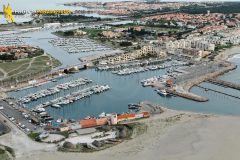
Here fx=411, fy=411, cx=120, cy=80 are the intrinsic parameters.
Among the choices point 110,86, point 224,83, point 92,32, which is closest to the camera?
point 224,83

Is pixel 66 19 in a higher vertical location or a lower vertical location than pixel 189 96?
higher

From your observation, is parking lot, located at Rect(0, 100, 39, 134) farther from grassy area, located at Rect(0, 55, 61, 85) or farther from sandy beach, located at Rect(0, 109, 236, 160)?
grassy area, located at Rect(0, 55, 61, 85)

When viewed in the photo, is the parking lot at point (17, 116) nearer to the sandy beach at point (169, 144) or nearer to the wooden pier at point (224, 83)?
the sandy beach at point (169, 144)

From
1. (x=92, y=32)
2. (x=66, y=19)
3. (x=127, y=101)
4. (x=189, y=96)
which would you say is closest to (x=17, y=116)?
(x=127, y=101)

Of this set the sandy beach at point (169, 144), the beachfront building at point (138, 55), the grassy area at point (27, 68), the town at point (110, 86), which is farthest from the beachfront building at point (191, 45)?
the sandy beach at point (169, 144)

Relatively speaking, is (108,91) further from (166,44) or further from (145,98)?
(166,44)

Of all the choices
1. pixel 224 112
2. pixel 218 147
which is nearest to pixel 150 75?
pixel 224 112

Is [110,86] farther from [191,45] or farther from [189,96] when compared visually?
[191,45]

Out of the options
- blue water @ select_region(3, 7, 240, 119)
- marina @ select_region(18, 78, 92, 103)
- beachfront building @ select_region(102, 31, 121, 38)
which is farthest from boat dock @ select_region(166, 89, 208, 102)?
beachfront building @ select_region(102, 31, 121, 38)
